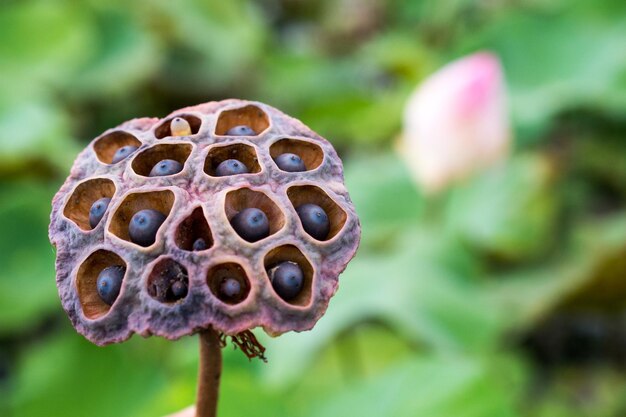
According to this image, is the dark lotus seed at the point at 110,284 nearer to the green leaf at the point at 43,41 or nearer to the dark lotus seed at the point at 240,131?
the dark lotus seed at the point at 240,131

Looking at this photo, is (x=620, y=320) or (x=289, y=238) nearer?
(x=289, y=238)

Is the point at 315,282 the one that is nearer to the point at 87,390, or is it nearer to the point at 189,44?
the point at 87,390

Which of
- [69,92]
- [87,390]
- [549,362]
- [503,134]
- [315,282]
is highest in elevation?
[315,282]

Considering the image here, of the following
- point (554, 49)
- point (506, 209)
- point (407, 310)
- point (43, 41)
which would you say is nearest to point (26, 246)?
point (43, 41)

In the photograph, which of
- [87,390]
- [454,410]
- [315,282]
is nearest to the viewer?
[315,282]

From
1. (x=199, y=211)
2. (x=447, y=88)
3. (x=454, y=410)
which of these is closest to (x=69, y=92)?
(x=447, y=88)

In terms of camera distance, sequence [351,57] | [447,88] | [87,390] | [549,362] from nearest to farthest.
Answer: [87,390] < [447,88] < [549,362] < [351,57]

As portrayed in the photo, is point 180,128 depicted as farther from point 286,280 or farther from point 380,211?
point 380,211

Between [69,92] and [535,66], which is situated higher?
[535,66]
